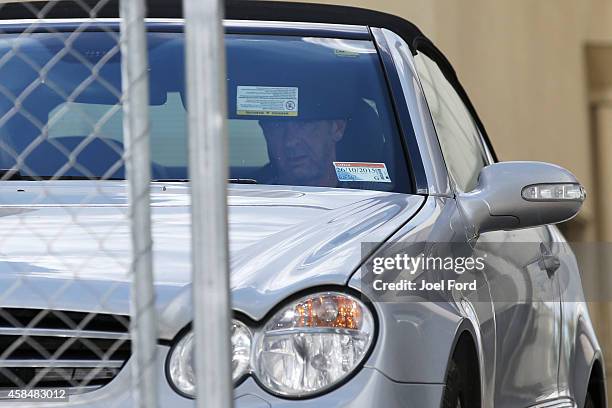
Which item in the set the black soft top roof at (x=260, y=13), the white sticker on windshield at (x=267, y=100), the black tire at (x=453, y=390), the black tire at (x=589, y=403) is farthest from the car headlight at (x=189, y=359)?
the black tire at (x=589, y=403)

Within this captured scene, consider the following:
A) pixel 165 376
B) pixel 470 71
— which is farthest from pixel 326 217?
pixel 470 71

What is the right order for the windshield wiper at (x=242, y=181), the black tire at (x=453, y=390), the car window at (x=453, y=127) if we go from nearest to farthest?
the black tire at (x=453, y=390)
the windshield wiper at (x=242, y=181)
the car window at (x=453, y=127)

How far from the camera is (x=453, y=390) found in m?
3.20

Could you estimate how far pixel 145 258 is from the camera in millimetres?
2256

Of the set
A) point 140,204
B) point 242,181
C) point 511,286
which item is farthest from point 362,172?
point 140,204

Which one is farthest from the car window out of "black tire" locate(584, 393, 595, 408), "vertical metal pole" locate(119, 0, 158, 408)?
"vertical metal pole" locate(119, 0, 158, 408)

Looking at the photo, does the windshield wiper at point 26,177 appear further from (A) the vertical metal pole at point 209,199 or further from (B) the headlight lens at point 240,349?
(A) the vertical metal pole at point 209,199

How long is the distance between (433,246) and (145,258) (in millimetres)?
1213

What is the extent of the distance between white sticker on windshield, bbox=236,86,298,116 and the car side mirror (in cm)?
55

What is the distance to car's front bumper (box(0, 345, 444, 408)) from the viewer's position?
2.82 metres

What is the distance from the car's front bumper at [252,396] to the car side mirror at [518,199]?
2.79 feet

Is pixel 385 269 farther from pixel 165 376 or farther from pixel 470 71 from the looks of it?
pixel 470 71

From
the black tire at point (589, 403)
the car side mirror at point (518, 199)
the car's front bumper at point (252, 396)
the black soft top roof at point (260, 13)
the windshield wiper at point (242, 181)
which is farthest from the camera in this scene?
the black tire at point (589, 403)

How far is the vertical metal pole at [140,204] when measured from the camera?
2.25 meters
